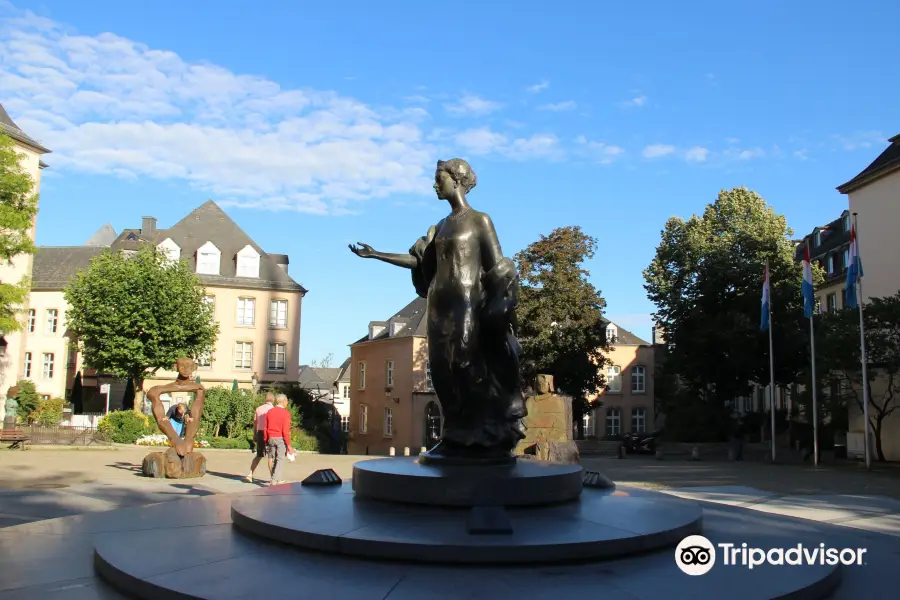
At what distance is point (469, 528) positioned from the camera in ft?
16.8

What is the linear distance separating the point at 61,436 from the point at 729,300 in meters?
34.9

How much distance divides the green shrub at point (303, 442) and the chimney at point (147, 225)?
2045 centimetres

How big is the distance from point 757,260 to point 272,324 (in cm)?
2945

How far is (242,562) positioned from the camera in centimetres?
493

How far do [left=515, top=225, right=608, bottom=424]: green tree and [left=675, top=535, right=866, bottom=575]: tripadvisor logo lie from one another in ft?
109

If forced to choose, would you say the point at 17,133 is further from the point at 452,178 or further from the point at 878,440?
the point at 878,440

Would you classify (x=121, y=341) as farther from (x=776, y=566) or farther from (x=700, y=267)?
(x=776, y=566)

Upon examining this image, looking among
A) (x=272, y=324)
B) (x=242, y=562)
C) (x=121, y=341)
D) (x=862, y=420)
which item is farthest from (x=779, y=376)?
(x=242, y=562)

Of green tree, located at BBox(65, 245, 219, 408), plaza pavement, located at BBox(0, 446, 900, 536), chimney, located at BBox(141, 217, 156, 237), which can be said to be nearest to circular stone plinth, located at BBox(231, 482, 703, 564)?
plaza pavement, located at BBox(0, 446, 900, 536)

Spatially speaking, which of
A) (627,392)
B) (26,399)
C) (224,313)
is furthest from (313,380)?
(26,399)

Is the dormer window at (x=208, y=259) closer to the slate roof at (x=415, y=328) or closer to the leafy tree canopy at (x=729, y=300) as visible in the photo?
the slate roof at (x=415, y=328)

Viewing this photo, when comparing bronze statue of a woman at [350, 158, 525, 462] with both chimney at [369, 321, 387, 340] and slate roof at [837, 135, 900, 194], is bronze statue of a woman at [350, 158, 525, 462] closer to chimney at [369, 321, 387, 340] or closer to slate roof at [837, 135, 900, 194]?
slate roof at [837, 135, 900, 194]

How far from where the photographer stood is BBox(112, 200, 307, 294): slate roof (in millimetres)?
46875

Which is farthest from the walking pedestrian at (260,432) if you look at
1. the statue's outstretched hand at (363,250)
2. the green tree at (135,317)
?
the green tree at (135,317)
